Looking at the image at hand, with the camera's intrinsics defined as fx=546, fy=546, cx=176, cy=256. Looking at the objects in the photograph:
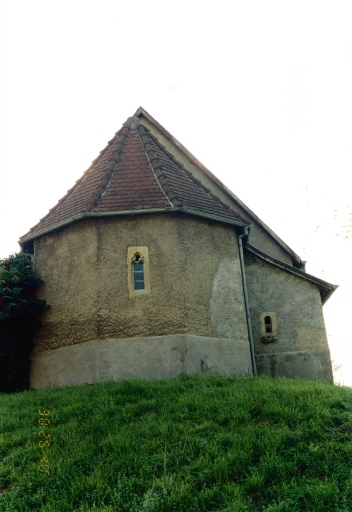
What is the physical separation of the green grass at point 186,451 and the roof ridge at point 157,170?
5.39m

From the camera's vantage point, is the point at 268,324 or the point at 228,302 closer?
the point at 228,302

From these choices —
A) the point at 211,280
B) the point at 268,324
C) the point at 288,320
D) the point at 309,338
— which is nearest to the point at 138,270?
the point at 211,280

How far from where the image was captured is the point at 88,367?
12.6 m

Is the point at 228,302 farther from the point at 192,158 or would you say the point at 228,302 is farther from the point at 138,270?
the point at 192,158

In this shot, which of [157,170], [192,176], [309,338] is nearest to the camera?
[157,170]

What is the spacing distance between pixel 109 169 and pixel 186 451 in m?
9.32

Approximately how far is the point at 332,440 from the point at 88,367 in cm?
659

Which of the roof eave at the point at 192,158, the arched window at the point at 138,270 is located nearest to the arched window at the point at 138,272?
the arched window at the point at 138,270

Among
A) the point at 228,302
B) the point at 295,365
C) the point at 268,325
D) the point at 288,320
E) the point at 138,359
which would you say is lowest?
the point at 295,365

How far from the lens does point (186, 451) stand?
7.36 m

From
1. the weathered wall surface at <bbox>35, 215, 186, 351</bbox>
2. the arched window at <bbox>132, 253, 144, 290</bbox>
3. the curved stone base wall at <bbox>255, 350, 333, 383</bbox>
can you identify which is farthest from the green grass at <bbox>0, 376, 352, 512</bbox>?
the curved stone base wall at <bbox>255, 350, 333, 383</bbox>

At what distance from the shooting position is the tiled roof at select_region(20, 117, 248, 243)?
13805 mm

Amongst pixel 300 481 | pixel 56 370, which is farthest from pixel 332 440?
pixel 56 370

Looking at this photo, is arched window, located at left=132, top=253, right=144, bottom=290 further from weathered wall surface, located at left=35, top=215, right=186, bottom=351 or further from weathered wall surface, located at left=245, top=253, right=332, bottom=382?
weathered wall surface, located at left=245, top=253, right=332, bottom=382
